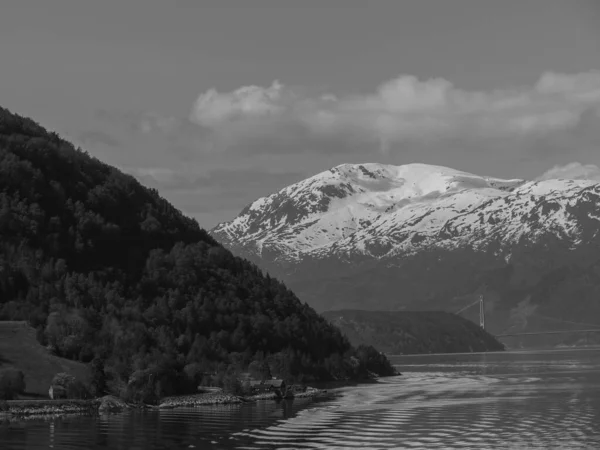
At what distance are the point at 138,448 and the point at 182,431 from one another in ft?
68.1

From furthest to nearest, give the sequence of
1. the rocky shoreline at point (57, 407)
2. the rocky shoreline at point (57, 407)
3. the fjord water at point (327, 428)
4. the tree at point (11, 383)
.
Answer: the tree at point (11, 383), the rocky shoreline at point (57, 407), the rocky shoreline at point (57, 407), the fjord water at point (327, 428)

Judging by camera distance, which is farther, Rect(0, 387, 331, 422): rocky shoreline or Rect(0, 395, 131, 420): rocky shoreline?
Rect(0, 395, 131, 420): rocky shoreline

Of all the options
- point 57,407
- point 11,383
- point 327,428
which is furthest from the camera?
point 11,383

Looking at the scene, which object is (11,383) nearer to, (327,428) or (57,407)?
(57,407)

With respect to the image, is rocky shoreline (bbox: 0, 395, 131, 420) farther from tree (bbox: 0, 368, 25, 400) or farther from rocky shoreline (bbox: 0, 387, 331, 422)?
tree (bbox: 0, 368, 25, 400)

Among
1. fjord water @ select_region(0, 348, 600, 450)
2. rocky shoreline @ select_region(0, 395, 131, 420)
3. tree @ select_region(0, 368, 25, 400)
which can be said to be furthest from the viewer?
tree @ select_region(0, 368, 25, 400)

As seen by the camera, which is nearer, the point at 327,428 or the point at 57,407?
the point at 327,428

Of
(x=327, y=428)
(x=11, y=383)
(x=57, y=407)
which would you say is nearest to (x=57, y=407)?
(x=57, y=407)

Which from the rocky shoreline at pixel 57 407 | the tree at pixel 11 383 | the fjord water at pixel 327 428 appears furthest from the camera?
the tree at pixel 11 383

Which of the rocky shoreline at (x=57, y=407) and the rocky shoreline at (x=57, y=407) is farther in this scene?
the rocky shoreline at (x=57, y=407)

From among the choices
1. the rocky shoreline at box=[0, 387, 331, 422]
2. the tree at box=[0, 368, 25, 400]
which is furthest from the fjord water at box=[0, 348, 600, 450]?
the tree at box=[0, 368, 25, 400]

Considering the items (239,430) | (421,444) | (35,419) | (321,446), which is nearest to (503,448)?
(421,444)

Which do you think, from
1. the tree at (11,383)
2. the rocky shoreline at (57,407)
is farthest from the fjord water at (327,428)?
the tree at (11,383)

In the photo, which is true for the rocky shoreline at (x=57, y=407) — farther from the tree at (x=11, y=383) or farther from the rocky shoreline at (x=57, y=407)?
the tree at (x=11, y=383)
